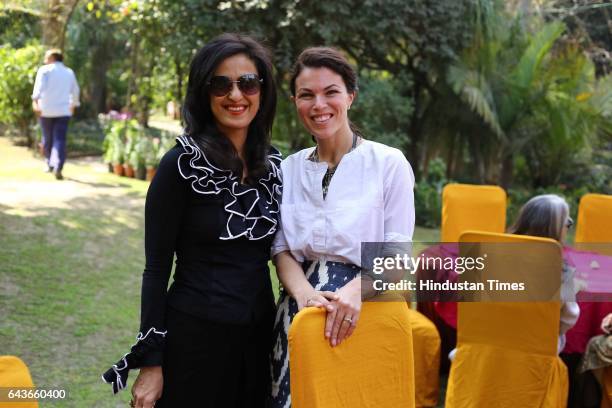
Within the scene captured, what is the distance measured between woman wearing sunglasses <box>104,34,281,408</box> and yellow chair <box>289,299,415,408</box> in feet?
0.93

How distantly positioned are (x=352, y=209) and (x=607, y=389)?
2086 millimetres

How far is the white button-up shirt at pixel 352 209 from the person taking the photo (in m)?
1.85

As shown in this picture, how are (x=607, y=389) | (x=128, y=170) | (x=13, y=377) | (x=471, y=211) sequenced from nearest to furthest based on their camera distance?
(x=13, y=377)
(x=607, y=389)
(x=471, y=211)
(x=128, y=170)

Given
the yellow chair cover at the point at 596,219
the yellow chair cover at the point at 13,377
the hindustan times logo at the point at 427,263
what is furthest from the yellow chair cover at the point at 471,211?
the yellow chair cover at the point at 13,377

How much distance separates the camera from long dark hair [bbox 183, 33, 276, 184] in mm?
1897

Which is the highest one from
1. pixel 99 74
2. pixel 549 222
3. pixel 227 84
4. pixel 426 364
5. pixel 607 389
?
pixel 99 74

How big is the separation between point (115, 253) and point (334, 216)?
444cm

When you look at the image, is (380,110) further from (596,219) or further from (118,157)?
(596,219)

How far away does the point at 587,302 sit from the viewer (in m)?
3.45

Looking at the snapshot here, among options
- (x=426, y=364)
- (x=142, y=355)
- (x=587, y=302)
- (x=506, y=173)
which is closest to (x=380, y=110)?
(x=506, y=173)

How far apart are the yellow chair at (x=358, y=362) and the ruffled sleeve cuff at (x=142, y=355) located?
399mm

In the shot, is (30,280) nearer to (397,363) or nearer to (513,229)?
(513,229)

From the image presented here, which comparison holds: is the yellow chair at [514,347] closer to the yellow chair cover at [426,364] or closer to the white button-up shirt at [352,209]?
the yellow chair cover at [426,364]

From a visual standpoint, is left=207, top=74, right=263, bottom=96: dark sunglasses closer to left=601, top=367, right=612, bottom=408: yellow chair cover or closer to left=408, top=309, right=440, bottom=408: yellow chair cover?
left=408, top=309, right=440, bottom=408: yellow chair cover
